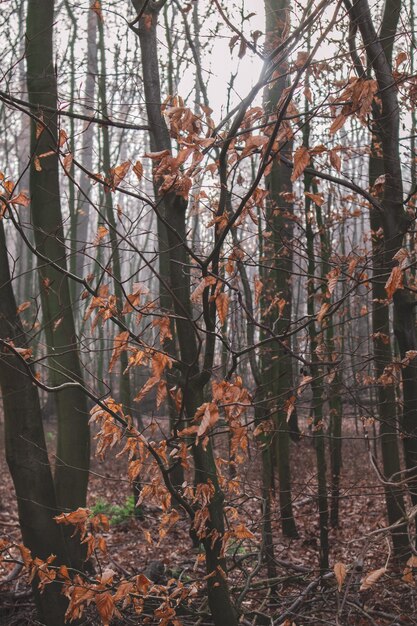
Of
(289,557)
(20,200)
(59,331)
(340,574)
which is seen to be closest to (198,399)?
(340,574)

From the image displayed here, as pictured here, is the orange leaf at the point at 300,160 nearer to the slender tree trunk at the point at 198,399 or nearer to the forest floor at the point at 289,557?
the slender tree trunk at the point at 198,399

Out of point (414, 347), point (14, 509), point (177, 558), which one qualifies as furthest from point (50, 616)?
point (14, 509)

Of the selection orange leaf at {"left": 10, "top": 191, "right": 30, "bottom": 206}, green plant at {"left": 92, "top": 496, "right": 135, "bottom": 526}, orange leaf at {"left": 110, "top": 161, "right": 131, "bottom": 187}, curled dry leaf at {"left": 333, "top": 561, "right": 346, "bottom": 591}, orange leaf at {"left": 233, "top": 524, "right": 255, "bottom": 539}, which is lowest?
green plant at {"left": 92, "top": 496, "right": 135, "bottom": 526}

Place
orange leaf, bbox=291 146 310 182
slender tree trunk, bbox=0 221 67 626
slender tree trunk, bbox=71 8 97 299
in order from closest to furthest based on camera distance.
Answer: orange leaf, bbox=291 146 310 182
slender tree trunk, bbox=0 221 67 626
slender tree trunk, bbox=71 8 97 299

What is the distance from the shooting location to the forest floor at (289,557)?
13.6 feet

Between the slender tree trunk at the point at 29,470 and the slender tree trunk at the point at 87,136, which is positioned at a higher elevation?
the slender tree trunk at the point at 87,136

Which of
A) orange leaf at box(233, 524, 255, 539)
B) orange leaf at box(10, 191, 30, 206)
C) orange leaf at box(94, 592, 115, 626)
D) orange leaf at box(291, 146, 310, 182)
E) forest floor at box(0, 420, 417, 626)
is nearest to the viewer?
orange leaf at box(291, 146, 310, 182)

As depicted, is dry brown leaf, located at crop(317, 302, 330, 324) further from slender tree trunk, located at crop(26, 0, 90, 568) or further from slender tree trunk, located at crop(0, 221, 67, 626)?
slender tree trunk, located at crop(26, 0, 90, 568)

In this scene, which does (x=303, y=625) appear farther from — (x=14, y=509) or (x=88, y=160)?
(x=88, y=160)

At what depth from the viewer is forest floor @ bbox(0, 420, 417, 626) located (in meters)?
4.13

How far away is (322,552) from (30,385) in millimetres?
3325

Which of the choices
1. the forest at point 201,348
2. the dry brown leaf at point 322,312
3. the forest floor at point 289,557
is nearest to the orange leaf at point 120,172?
the forest at point 201,348

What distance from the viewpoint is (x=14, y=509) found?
10.6 meters

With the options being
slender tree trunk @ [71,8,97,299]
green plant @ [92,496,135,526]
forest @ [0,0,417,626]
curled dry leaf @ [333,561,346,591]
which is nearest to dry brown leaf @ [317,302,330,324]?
forest @ [0,0,417,626]
